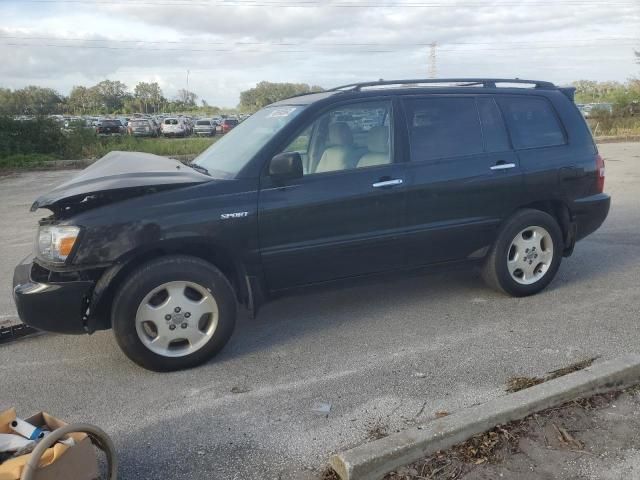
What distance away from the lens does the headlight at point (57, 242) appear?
11.9ft

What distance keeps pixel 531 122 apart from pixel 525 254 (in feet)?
3.91

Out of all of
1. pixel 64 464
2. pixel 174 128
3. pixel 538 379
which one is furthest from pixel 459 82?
pixel 174 128

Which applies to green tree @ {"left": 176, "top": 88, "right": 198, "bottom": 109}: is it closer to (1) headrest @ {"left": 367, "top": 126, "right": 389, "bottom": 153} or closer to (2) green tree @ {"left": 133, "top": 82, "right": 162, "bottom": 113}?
(2) green tree @ {"left": 133, "top": 82, "right": 162, "bottom": 113}

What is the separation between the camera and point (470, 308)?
16.7ft

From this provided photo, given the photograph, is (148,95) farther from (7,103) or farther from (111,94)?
(7,103)

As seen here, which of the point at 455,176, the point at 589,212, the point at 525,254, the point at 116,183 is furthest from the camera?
the point at 589,212

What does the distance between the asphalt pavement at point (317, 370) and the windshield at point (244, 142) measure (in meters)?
1.14

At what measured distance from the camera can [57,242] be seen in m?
3.66

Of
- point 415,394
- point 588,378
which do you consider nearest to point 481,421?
point 415,394

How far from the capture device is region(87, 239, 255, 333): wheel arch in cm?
378

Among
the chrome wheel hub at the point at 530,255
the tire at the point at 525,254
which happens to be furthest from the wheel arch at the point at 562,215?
the chrome wheel hub at the point at 530,255

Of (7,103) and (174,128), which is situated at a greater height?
(7,103)

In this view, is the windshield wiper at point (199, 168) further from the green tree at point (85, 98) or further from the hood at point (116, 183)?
the green tree at point (85, 98)

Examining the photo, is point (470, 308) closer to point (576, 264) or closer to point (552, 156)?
point (552, 156)
